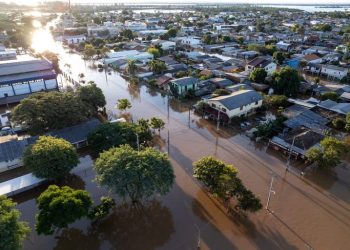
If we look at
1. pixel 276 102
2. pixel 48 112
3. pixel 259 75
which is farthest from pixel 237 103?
pixel 48 112

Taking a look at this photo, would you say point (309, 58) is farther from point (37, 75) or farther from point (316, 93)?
point (37, 75)

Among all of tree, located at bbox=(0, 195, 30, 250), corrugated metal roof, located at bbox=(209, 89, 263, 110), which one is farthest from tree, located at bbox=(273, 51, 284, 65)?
tree, located at bbox=(0, 195, 30, 250)

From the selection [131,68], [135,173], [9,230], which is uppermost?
[135,173]

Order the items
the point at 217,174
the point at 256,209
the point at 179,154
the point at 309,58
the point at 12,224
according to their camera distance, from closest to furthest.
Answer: the point at 12,224 → the point at 256,209 → the point at 217,174 → the point at 179,154 → the point at 309,58

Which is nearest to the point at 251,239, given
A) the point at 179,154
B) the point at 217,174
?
the point at 217,174

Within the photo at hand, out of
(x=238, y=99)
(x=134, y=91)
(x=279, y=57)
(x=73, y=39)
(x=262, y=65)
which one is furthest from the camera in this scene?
(x=73, y=39)

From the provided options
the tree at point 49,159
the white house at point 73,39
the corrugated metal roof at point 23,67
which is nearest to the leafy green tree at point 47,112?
the tree at point 49,159

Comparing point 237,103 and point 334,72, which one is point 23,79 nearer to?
point 237,103
